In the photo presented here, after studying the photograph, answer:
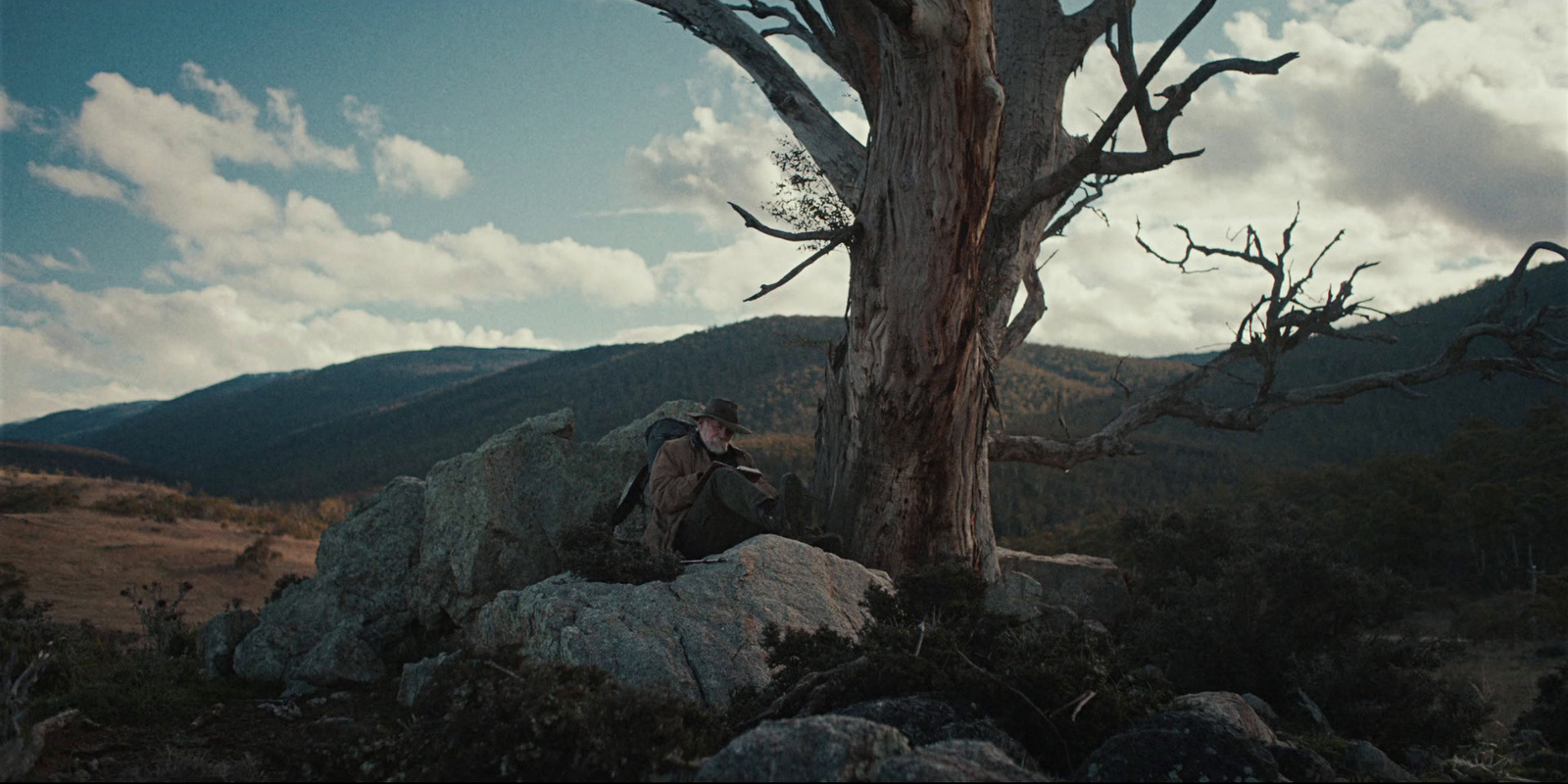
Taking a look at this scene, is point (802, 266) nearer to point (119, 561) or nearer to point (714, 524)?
point (714, 524)

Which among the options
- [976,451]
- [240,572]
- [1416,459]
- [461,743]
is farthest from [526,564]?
[1416,459]

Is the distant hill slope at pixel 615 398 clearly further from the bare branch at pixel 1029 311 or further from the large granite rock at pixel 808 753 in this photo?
the large granite rock at pixel 808 753

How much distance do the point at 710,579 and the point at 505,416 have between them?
265ft

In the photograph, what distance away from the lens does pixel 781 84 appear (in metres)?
8.09

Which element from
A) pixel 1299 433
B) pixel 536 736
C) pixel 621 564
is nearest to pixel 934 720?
pixel 536 736

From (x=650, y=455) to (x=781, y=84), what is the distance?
389 centimetres

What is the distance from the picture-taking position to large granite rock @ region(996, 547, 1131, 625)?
953cm

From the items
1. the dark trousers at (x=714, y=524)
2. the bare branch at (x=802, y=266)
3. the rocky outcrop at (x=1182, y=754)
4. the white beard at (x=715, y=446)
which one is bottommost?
the rocky outcrop at (x=1182, y=754)

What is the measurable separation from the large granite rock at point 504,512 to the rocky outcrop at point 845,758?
552cm

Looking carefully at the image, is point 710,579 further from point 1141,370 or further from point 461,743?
point 1141,370

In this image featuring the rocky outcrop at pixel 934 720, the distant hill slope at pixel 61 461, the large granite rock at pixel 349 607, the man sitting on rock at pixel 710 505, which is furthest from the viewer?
the distant hill slope at pixel 61 461

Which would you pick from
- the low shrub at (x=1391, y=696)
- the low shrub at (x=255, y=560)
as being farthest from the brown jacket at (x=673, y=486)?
the low shrub at (x=255, y=560)

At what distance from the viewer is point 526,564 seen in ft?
24.5

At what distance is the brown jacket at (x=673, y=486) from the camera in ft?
20.8
